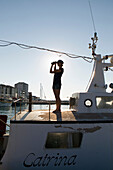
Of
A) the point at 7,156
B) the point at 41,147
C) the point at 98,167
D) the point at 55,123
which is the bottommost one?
the point at 98,167

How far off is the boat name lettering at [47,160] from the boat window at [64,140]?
0.39 metres

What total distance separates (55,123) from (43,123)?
18.0 inches

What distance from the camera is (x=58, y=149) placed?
15.8 ft

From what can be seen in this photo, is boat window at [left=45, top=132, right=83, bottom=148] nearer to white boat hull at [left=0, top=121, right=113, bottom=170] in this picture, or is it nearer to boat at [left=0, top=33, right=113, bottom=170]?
boat at [left=0, top=33, right=113, bottom=170]

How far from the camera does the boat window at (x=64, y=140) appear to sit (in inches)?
199

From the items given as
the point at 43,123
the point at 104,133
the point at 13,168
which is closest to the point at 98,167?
the point at 104,133

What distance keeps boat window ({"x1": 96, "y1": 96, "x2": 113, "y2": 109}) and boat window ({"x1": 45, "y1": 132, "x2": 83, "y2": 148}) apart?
88.9 inches

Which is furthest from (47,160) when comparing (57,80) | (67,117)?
(57,80)

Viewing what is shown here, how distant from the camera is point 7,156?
471 centimetres

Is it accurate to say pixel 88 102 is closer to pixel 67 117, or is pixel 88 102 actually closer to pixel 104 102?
pixel 104 102

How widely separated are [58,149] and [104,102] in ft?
11.6

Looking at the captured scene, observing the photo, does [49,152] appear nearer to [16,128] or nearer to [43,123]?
[43,123]

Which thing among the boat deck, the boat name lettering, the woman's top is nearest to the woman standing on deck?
the woman's top

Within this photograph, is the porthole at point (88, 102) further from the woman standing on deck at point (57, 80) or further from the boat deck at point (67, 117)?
the woman standing on deck at point (57, 80)
